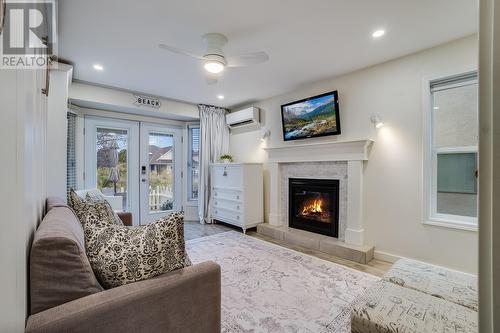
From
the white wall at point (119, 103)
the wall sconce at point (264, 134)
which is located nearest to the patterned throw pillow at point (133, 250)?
the white wall at point (119, 103)

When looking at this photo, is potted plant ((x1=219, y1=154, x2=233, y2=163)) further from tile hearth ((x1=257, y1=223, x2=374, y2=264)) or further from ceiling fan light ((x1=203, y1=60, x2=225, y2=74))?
Result: ceiling fan light ((x1=203, y1=60, x2=225, y2=74))

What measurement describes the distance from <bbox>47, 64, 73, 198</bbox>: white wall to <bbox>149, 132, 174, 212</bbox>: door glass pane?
187 cm

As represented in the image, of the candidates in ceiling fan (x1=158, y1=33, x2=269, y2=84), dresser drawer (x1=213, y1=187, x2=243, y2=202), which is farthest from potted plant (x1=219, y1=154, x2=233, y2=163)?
ceiling fan (x1=158, y1=33, x2=269, y2=84)

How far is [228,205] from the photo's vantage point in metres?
4.32

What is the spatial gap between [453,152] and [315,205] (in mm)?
1748

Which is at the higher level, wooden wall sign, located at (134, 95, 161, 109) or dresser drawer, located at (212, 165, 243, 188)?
wooden wall sign, located at (134, 95, 161, 109)

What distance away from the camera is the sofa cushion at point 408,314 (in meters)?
1.15

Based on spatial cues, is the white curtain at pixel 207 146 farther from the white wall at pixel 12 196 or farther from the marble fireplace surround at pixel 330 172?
the white wall at pixel 12 196

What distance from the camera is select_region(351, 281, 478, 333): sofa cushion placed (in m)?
1.15

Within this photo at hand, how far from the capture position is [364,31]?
7.16ft

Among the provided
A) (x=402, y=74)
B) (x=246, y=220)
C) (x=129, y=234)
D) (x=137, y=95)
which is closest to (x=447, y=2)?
(x=402, y=74)

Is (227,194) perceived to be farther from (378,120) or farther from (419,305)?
(419,305)

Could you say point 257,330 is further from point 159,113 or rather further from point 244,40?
point 159,113

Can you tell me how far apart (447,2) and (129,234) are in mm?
2711
